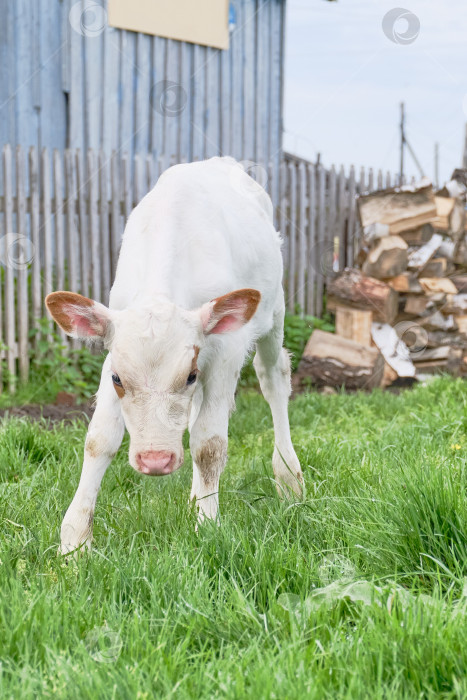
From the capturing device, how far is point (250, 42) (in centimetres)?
1048

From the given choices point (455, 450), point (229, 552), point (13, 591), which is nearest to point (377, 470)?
point (455, 450)

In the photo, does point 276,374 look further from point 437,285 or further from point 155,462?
point 437,285

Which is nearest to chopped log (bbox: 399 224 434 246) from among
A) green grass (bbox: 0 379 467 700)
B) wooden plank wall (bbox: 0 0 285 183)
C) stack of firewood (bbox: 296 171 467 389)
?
stack of firewood (bbox: 296 171 467 389)

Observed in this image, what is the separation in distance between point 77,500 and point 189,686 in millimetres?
1278

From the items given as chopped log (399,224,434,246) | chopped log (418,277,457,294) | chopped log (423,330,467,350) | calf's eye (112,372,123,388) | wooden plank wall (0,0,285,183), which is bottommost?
chopped log (423,330,467,350)

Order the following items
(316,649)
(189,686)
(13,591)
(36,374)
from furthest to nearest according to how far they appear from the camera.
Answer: (36,374) → (13,591) → (316,649) → (189,686)

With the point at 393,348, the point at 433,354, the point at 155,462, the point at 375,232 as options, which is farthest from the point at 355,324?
the point at 155,462

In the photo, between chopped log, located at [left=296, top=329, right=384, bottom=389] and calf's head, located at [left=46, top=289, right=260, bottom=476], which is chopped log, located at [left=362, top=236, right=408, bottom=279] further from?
calf's head, located at [left=46, top=289, right=260, bottom=476]

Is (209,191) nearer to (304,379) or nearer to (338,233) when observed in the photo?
(304,379)

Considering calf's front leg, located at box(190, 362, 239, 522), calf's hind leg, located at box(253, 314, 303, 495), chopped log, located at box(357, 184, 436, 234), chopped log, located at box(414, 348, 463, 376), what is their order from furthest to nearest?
chopped log, located at box(357, 184, 436, 234) → chopped log, located at box(414, 348, 463, 376) → calf's hind leg, located at box(253, 314, 303, 495) → calf's front leg, located at box(190, 362, 239, 522)

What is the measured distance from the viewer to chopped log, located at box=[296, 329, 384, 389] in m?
7.65

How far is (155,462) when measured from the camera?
239cm

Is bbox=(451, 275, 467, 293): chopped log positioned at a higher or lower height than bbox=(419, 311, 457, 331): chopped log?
higher

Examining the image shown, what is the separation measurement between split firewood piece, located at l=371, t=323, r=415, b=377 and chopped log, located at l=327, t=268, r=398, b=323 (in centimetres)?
11
